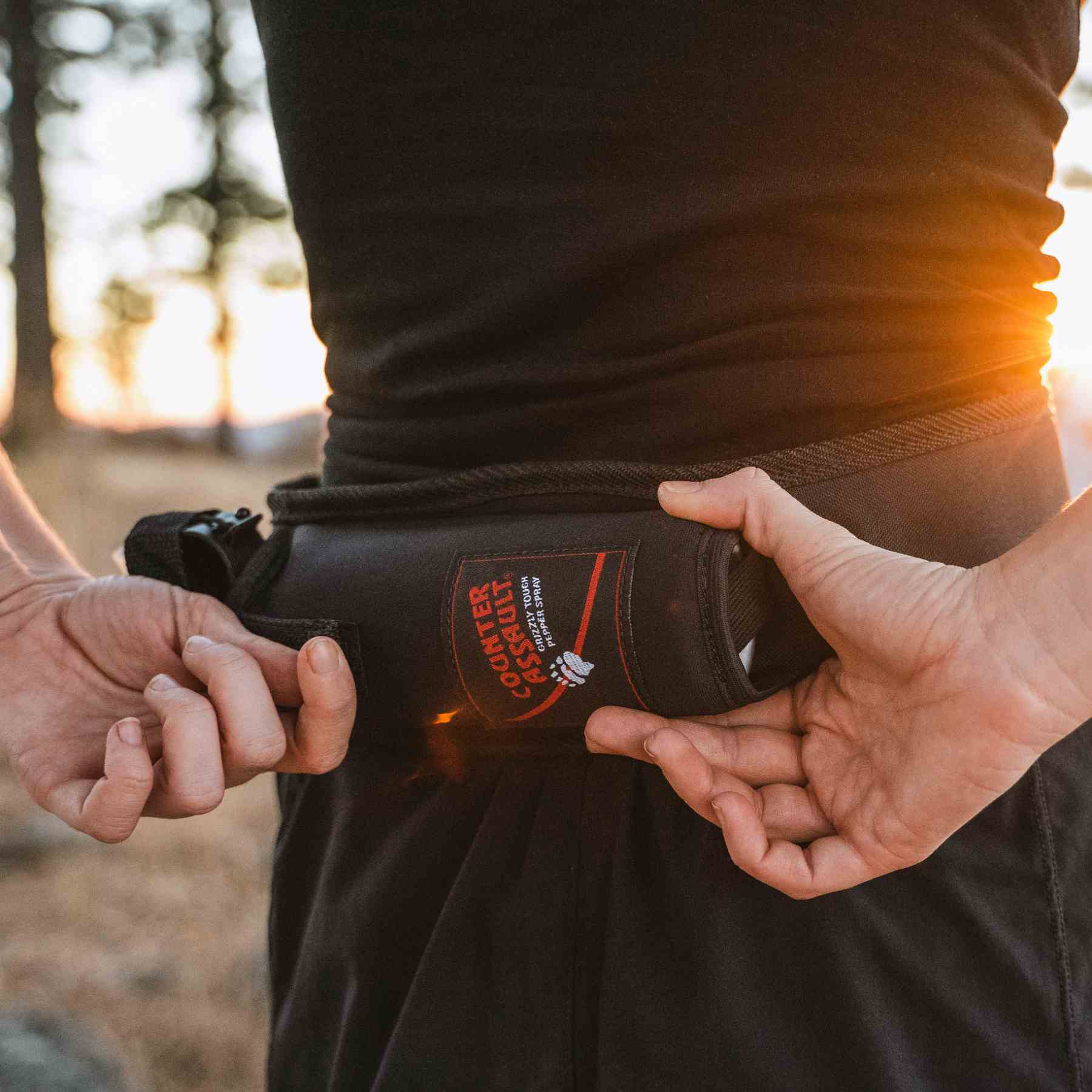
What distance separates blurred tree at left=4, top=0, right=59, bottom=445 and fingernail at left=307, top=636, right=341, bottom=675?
10377 millimetres

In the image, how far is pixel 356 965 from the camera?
1.01 metres

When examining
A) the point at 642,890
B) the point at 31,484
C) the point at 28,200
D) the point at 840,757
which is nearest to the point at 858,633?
the point at 840,757

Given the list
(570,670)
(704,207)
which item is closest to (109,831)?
(570,670)

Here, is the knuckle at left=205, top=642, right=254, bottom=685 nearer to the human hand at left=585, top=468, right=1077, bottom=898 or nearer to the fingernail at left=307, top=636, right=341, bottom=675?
the fingernail at left=307, top=636, right=341, bottom=675

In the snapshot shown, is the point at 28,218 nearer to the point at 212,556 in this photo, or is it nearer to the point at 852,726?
the point at 212,556

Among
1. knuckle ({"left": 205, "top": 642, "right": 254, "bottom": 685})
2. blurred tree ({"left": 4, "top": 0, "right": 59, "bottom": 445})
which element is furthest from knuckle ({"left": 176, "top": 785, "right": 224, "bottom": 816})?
blurred tree ({"left": 4, "top": 0, "right": 59, "bottom": 445})

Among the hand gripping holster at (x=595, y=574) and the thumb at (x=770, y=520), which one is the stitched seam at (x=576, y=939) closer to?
the hand gripping holster at (x=595, y=574)

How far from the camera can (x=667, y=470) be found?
896 millimetres

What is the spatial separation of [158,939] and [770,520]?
126 inches

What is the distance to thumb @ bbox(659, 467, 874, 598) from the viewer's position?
0.82 m

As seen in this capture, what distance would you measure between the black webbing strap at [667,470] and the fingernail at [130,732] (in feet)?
1.07

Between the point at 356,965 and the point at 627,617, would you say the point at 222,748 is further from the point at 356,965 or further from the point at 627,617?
the point at 627,617

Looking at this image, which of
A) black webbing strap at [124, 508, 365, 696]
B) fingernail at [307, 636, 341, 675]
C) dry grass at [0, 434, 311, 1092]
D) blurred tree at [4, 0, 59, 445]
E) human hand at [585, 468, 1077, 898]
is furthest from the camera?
blurred tree at [4, 0, 59, 445]

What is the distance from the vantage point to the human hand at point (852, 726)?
2.35 feet
